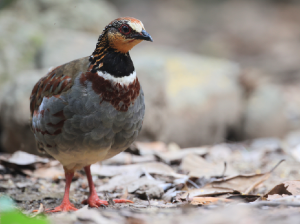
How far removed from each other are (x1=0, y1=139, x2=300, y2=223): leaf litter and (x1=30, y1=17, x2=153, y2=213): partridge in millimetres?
591

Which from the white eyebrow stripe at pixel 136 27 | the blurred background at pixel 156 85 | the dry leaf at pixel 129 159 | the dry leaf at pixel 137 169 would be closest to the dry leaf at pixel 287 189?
the dry leaf at pixel 137 169

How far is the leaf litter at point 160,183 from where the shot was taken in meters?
Result: 2.56

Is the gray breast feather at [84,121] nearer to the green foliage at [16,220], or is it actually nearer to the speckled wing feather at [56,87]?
the speckled wing feather at [56,87]

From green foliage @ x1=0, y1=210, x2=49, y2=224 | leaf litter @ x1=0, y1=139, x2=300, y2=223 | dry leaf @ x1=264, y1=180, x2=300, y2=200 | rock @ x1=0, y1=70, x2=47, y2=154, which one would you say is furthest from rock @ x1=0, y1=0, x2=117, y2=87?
green foliage @ x1=0, y1=210, x2=49, y2=224

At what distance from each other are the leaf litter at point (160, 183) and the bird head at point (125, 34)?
4.85 feet

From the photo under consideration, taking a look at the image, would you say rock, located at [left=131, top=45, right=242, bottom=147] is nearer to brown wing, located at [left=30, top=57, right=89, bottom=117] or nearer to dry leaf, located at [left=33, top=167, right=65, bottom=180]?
dry leaf, located at [left=33, top=167, right=65, bottom=180]

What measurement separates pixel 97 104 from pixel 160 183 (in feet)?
4.28

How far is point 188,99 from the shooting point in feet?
24.6

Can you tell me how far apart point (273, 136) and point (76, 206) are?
559 cm

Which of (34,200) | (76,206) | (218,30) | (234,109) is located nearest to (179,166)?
(76,206)

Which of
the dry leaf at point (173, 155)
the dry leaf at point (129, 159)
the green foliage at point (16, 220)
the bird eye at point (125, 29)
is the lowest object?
the dry leaf at point (129, 159)

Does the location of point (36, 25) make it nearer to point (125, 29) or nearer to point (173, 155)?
point (173, 155)

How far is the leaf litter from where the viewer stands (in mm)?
2559

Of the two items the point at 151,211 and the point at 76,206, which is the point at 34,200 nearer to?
the point at 76,206
